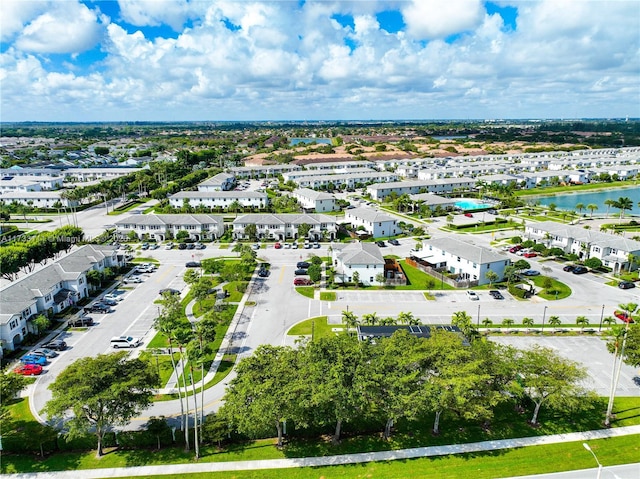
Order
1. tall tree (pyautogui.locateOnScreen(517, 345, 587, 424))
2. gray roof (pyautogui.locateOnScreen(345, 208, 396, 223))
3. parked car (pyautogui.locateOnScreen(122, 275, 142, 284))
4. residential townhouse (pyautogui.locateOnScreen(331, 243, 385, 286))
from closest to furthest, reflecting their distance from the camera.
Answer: tall tree (pyautogui.locateOnScreen(517, 345, 587, 424)) → residential townhouse (pyautogui.locateOnScreen(331, 243, 385, 286)) → parked car (pyautogui.locateOnScreen(122, 275, 142, 284)) → gray roof (pyautogui.locateOnScreen(345, 208, 396, 223))

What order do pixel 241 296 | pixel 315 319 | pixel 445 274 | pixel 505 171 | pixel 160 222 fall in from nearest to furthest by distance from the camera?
1. pixel 315 319
2. pixel 241 296
3. pixel 445 274
4. pixel 160 222
5. pixel 505 171

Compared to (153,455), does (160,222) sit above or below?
above

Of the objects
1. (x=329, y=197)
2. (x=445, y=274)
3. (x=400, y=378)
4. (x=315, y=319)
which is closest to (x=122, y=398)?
(x=400, y=378)

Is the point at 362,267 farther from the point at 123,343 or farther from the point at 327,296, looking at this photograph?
the point at 123,343

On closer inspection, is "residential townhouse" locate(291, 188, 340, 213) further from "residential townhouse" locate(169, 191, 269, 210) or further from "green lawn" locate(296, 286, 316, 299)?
"green lawn" locate(296, 286, 316, 299)

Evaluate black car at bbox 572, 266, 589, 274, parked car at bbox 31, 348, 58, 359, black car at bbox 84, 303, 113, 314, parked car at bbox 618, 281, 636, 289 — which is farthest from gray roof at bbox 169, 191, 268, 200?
parked car at bbox 618, 281, 636, 289

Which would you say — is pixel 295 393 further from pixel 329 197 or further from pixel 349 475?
pixel 329 197

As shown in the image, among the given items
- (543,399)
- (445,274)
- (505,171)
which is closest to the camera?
(543,399)

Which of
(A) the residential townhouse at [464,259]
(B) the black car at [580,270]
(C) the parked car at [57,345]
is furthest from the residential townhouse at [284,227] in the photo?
(C) the parked car at [57,345]
